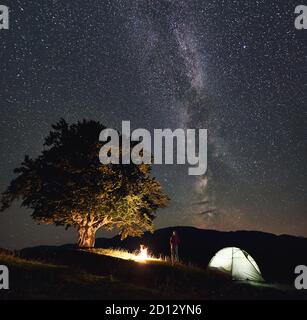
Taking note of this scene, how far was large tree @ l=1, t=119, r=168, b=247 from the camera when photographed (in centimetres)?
3077

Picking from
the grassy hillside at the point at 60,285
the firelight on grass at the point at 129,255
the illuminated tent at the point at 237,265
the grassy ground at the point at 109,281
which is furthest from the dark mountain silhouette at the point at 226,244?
the grassy hillside at the point at 60,285

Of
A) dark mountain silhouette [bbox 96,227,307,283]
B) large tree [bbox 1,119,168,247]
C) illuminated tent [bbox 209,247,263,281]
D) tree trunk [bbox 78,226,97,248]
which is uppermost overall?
large tree [bbox 1,119,168,247]

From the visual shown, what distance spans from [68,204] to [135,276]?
1118 centimetres

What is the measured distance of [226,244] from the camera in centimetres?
16400

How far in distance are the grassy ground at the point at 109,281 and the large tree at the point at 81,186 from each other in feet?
17.2

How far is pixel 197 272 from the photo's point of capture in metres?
23.5

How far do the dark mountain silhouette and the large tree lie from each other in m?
96.1

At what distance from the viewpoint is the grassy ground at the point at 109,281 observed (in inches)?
646

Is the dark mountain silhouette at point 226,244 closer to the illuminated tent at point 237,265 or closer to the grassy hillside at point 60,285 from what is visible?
the illuminated tent at point 237,265

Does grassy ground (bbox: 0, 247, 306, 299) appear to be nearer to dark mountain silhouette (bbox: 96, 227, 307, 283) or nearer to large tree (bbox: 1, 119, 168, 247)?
large tree (bbox: 1, 119, 168, 247)

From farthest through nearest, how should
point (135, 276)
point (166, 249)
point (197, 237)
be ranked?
point (197, 237), point (166, 249), point (135, 276)

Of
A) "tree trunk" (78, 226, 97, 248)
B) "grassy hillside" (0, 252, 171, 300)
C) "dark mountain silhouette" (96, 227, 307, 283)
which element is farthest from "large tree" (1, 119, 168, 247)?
"dark mountain silhouette" (96, 227, 307, 283)
